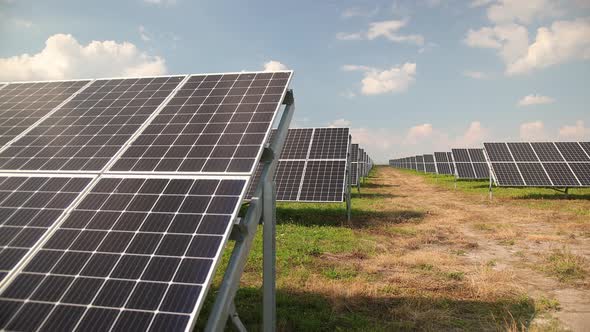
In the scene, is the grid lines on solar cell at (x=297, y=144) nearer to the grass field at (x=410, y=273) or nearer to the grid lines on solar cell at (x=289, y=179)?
the grid lines on solar cell at (x=289, y=179)

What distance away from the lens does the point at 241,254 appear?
4.92 m

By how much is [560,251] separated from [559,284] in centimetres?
361

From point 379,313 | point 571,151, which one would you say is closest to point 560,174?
point 571,151

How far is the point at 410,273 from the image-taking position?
10844mm

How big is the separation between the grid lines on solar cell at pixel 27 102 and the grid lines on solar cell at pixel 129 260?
3658mm

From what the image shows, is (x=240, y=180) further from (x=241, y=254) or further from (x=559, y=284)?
(x=559, y=284)

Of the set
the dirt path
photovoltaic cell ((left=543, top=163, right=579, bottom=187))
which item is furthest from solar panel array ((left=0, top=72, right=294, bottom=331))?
photovoltaic cell ((left=543, top=163, right=579, bottom=187))

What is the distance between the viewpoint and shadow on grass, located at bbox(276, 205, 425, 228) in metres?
18.3

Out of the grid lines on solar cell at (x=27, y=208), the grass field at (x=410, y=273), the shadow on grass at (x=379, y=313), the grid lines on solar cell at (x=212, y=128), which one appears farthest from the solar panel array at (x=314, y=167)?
the grid lines on solar cell at (x=27, y=208)

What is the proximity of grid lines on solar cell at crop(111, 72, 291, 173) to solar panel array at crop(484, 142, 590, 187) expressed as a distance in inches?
896

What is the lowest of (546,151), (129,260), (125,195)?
(129,260)

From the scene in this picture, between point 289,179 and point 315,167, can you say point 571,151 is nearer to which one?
point 315,167

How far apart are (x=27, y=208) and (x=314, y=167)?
15493mm

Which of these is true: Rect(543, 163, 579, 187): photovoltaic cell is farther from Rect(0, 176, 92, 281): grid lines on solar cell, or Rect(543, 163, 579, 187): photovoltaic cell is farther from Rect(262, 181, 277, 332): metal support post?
Rect(0, 176, 92, 281): grid lines on solar cell
